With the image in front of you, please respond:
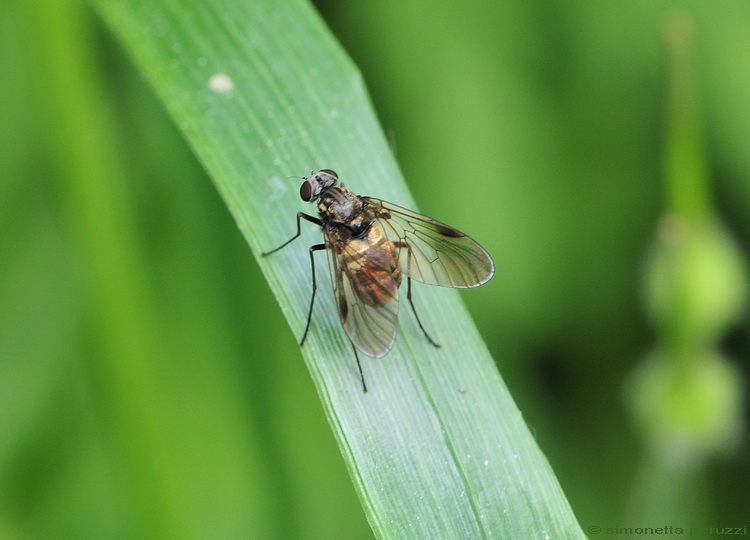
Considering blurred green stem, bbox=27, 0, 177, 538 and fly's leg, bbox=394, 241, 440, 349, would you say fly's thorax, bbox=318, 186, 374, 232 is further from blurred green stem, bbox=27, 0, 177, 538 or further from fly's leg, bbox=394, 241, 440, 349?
blurred green stem, bbox=27, 0, 177, 538

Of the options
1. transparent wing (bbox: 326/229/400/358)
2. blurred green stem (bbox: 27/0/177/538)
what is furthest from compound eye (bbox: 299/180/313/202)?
blurred green stem (bbox: 27/0/177/538)

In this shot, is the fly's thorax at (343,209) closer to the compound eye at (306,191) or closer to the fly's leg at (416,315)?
the compound eye at (306,191)

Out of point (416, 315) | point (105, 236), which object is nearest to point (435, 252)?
point (416, 315)

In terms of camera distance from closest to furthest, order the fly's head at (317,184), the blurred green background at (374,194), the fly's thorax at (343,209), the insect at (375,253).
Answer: the insect at (375,253), the fly's head at (317,184), the fly's thorax at (343,209), the blurred green background at (374,194)

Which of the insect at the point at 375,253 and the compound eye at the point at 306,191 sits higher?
the compound eye at the point at 306,191

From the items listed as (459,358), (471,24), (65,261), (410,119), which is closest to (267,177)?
(459,358)

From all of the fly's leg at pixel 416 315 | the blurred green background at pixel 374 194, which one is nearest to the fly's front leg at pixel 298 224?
the fly's leg at pixel 416 315
